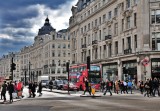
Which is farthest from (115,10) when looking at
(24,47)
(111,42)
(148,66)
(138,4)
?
(24,47)

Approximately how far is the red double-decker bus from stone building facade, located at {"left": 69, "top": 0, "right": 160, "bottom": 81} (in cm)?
662

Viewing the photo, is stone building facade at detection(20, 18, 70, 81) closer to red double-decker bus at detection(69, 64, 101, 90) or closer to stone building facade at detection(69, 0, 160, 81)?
stone building facade at detection(69, 0, 160, 81)

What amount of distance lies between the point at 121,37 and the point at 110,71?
8.20 meters

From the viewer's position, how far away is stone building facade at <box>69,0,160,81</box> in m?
52.4

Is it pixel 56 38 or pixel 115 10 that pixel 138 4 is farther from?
pixel 56 38

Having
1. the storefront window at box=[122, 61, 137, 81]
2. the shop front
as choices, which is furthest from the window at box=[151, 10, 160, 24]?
the shop front

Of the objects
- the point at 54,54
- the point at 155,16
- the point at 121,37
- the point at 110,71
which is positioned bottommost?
the point at 110,71

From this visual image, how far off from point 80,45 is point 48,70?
4717 centimetres

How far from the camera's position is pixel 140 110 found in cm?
1870

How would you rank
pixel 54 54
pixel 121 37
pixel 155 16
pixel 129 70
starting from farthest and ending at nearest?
1. pixel 54 54
2. pixel 121 37
3. pixel 129 70
4. pixel 155 16

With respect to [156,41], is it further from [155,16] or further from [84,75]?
[84,75]

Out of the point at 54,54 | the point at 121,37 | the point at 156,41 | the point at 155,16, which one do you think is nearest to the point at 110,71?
the point at 121,37

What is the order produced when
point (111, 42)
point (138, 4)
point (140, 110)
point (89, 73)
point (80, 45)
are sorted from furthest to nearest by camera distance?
point (80, 45) < point (111, 42) < point (138, 4) < point (89, 73) < point (140, 110)

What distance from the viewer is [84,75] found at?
49.7 metres
